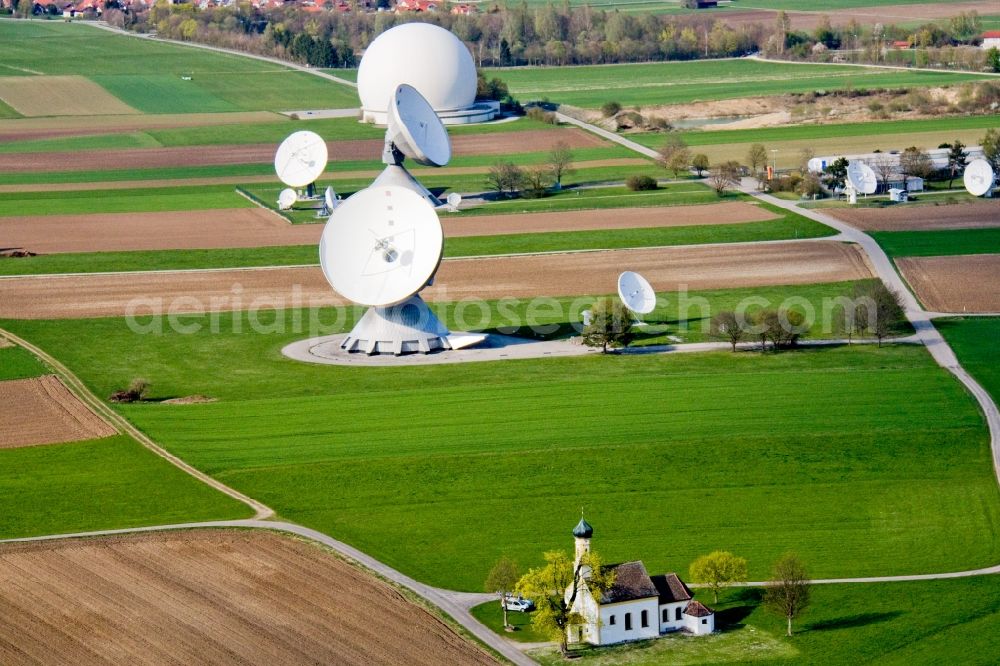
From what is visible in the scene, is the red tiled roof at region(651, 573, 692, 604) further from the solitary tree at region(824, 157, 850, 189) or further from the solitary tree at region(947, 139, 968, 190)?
the solitary tree at region(947, 139, 968, 190)

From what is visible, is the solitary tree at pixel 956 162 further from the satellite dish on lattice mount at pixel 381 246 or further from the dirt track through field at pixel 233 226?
the satellite dish on lattice mount at pixel 381 246

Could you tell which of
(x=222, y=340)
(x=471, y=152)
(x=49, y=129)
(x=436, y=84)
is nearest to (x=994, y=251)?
(x=222, y=340)

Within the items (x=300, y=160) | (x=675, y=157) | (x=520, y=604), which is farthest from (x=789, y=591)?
(x=675, y=157)

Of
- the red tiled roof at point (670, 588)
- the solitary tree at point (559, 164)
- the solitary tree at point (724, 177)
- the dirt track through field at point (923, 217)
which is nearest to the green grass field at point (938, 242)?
the dirt track through field at point (923, 217)

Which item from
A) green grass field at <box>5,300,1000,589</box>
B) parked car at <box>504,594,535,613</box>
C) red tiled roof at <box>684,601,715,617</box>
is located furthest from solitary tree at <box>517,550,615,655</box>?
green grass field at <box>5,300,1000,589</box>

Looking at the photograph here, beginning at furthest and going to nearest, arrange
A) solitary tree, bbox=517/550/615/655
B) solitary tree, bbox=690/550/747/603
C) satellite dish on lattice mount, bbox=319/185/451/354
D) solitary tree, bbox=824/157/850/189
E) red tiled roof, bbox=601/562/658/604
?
solitary tree, bbox=824/157/850/189, satellite dish on lattice mount, bbox=319/185/451/354, solitary tree, bbox=690/550/747/603, red tiled roof, bbox=601/562/658/604, solitary tree, bbox=517/550/615/655
